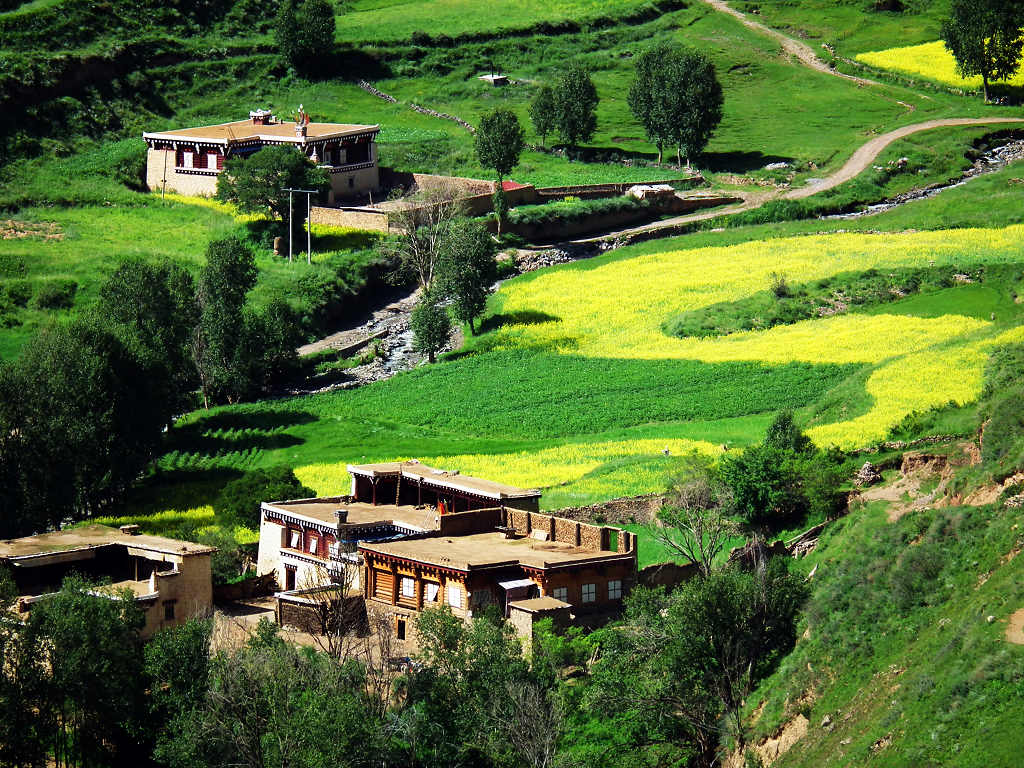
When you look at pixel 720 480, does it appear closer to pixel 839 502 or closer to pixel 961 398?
pixel 839 502

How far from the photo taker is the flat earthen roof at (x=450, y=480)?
76.4 metres

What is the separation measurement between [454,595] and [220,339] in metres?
50.3

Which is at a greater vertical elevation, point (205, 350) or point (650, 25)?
point (650, 25)

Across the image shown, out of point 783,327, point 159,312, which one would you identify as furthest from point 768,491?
point 159,312

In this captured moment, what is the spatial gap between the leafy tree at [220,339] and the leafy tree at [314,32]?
60.2 m

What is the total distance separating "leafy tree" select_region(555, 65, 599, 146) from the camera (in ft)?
523

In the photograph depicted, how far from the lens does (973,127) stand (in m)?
158

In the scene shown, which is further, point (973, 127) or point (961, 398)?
point (973, 127)

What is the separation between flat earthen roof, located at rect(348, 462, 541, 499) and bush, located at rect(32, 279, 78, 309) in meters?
48.6

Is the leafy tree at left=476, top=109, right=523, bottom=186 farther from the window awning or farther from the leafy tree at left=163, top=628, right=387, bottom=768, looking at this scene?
the leafy tree at left=163, top=628, right=387, bottom=768

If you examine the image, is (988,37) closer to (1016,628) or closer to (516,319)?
(516,319)

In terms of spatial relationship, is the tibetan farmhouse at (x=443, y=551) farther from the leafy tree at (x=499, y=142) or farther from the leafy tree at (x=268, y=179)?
the leafy tree at (x=499, y=142)

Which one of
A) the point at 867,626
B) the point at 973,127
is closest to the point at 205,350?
the point at 867,626

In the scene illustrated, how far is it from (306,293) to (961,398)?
56578 mm
